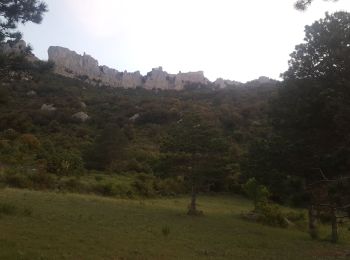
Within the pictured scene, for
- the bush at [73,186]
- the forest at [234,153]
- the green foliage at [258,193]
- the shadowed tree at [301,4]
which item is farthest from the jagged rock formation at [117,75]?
the shadowed tree at [301,4]

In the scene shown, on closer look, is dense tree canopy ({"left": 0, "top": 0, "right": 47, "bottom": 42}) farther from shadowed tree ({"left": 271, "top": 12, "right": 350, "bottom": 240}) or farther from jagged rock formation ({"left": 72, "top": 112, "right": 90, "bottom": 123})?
jagged rock formation ({"left": 72, "top": 112, "right": 90, "bottom": 123})

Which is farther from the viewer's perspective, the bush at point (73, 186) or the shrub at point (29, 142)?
the shrub at point (29, 142)

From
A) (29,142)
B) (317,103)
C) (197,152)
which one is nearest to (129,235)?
(317,103)

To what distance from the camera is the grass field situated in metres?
11.9

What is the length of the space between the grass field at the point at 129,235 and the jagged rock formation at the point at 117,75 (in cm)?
8401

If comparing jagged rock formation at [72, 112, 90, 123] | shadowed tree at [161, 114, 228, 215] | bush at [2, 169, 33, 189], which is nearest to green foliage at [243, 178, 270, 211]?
shadowed tree at [161, 114, 228, 215]

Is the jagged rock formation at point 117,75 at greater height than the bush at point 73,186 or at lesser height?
greater

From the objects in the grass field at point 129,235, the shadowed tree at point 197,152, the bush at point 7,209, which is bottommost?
the grass field at point 129,235

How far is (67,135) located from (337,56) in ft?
125

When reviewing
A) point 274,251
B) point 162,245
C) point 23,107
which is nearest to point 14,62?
point 162,245

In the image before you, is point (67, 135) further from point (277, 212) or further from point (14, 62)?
point (14, 62)

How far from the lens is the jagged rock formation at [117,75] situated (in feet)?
357

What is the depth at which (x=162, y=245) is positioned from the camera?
1401cm

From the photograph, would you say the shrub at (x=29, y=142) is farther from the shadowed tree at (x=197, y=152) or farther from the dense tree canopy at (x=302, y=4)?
the dense tree canopy at (x=302, y=4)
